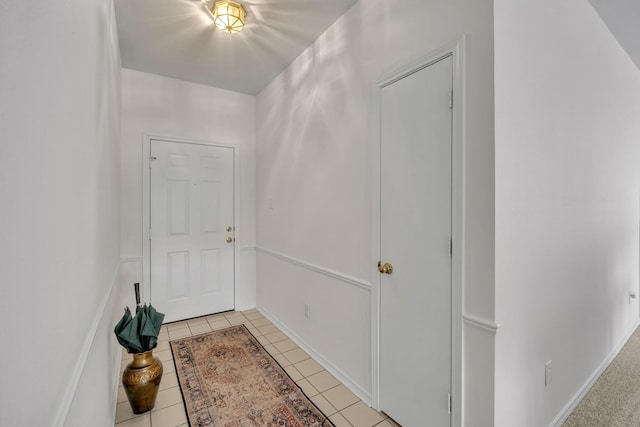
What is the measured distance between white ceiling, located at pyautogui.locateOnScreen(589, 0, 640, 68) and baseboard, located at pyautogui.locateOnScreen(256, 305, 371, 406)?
3.16 m

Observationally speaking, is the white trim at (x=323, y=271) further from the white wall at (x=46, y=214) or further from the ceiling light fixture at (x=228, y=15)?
the ceiling light fixture at (x=228, y=15)

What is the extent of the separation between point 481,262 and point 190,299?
3.16 metres

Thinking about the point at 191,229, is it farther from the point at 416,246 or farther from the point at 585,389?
the point at 585,389

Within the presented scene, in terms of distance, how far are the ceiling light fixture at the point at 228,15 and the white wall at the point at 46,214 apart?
1030 mm

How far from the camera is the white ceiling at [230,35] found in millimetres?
2094

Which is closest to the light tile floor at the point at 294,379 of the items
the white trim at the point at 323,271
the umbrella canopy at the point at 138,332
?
the umbrella canopy at the point at 138,332

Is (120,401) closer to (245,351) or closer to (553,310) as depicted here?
(245,351)

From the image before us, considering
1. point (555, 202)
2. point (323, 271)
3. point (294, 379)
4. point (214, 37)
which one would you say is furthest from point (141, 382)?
point (555, 202)

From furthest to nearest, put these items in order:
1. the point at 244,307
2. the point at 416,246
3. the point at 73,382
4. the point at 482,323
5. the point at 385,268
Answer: the point at 244,307 < the point at 385,268 < the point at 416,246 < the point at 482,323 < the point at 73,382

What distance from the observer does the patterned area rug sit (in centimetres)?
183

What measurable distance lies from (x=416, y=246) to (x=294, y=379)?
1453 mm

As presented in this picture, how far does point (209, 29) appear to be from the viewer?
7.74ft

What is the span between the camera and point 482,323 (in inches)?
51.4

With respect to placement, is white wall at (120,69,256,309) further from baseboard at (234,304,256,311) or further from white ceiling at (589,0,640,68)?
white ceiling at (589,0,640,68)
